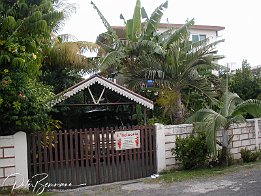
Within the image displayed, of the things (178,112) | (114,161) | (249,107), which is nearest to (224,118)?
(249,107)

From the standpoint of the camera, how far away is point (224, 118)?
9.80m

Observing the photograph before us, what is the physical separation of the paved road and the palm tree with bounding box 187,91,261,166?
1132 millimetres

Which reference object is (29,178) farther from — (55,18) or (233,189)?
(233,189)

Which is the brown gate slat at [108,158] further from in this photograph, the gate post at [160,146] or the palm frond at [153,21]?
the palm frond at [153,21]

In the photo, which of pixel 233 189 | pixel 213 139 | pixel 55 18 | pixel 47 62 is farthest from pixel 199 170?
pixel 47 62

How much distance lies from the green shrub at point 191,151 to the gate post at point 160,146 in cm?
43

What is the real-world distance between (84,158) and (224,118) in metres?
4.22

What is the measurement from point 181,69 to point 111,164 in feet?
16.5

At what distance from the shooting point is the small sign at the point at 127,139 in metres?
9.16

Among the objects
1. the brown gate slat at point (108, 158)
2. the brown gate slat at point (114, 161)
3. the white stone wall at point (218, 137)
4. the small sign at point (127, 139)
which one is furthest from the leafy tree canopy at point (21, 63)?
the white stone wall at point (218, 137)

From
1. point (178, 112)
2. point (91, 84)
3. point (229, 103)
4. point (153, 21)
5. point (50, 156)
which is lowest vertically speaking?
point (50, 156)

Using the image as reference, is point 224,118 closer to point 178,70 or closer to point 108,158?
point 178,70

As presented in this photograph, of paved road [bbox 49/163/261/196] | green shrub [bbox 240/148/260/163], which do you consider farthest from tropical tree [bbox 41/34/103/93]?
green shrub [bbox 240/148/260/163]

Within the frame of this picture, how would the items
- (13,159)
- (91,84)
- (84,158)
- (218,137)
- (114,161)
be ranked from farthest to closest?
(218,137) → (91,84) → (114,161) → (84,158) → (13,159)
